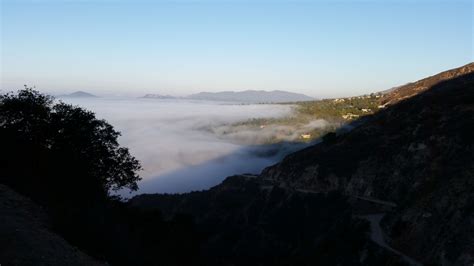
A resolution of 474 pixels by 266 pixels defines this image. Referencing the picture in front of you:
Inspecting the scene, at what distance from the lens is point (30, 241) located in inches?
664

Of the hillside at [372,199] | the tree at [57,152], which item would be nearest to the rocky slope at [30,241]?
the tree at [57,152]

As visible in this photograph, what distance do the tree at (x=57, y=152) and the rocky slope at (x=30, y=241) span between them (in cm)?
385

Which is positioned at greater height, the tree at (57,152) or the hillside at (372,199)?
the tree at (57,152)

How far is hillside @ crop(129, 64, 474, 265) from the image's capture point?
1906 inches

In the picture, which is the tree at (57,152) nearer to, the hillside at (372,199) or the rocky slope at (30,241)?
the rocky slope at (30,241)

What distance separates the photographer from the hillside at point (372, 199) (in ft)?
159

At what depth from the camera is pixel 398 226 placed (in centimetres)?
5359

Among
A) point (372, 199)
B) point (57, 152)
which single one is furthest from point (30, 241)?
point (372, 199)

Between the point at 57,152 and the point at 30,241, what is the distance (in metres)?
19.5

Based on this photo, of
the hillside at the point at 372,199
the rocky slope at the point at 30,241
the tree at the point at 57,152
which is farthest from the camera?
the hillside at the point at 372,199

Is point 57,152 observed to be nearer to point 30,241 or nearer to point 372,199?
point 30,241

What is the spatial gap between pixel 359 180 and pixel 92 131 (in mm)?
51116

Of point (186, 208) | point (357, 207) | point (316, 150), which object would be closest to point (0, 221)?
point (357, 207)

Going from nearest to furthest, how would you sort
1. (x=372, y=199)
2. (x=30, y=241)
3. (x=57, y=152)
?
(x=30, y=241) → (x=57, y=152) → (x=372, y=199)
